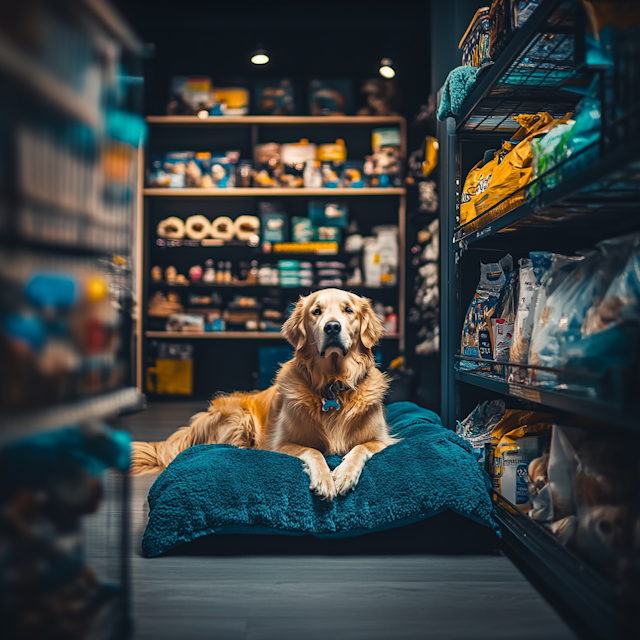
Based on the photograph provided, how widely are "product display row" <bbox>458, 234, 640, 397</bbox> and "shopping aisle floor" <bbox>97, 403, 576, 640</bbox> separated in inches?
20.9

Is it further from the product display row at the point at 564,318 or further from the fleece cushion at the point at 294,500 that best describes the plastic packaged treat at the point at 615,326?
the fleece cushion at the point at 294,500

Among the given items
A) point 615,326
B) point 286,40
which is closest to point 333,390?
point 615,326

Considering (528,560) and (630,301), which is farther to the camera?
(528,560)

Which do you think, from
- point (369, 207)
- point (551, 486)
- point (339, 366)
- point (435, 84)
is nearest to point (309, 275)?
point (369, 207)

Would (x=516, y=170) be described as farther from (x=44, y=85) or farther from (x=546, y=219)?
(x=44, y=85)

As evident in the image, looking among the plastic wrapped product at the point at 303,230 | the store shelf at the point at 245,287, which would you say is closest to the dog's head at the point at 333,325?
the store shelf at the point at 245,287

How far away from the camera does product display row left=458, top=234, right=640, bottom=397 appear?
1094 millimetres

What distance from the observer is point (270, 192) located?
196 inches

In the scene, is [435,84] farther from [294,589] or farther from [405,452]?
[294,589]

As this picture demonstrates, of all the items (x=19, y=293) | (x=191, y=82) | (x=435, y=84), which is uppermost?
(x=191, y=82)

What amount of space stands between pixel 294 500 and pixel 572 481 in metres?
0.78

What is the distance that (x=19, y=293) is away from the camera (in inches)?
24.9

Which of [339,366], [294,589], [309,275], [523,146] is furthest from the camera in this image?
[309,275]

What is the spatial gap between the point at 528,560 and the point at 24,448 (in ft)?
4.18
